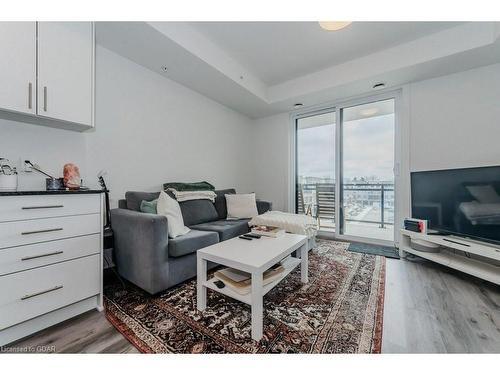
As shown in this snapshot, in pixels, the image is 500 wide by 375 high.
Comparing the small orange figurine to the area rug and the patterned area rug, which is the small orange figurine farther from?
the area rug

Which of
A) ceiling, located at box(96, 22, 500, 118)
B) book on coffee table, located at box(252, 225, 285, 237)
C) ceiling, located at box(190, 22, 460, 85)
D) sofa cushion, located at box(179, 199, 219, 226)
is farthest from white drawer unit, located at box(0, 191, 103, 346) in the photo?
ceiling, located at box(190, 22, 460, 85)

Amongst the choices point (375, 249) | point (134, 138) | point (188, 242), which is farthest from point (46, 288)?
point (375, 249)

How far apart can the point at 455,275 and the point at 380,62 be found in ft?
8.37

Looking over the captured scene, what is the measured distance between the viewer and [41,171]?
5.72ft

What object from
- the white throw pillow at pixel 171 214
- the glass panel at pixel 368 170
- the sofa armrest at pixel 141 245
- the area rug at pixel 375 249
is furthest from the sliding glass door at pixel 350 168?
the sofa armrest at pixel 141 245

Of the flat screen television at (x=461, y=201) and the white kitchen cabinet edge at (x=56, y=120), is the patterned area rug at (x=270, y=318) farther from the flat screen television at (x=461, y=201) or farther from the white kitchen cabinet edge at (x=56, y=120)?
the white kitchen cabinet edge at (x=56, y=120)

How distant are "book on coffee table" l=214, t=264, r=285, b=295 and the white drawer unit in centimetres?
94

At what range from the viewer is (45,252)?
4.29ft

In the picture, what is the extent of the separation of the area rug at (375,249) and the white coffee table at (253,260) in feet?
4.90

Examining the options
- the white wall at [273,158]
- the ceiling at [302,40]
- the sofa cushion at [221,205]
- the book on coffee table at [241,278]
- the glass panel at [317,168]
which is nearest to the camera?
the book on coffee table at [241,278]

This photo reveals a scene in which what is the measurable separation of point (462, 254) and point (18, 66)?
4248 mm

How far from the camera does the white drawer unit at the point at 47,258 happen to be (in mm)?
1184

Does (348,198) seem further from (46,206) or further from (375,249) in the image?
(46,206)
